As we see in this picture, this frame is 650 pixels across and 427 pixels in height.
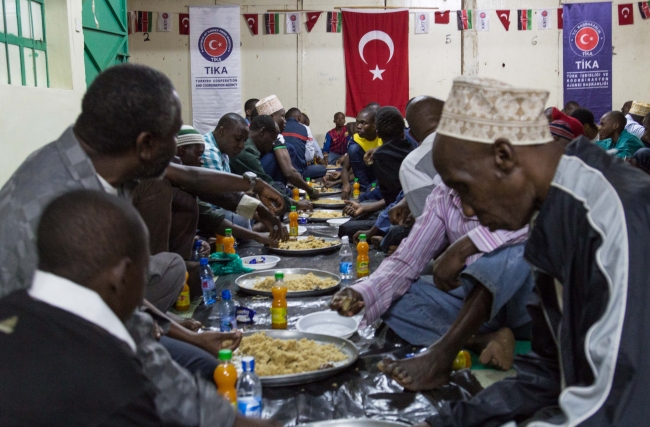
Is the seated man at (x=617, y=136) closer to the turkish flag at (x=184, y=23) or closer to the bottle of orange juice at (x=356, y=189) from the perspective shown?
the bottle of orange juice at (x=356, y=189)

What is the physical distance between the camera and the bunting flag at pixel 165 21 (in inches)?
478

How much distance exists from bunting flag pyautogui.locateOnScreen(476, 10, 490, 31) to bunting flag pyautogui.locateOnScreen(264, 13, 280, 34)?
3.96 metres

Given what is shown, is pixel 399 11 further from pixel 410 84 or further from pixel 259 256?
pixel 259 256

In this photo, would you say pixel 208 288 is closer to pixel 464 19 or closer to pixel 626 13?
pixel 464 19

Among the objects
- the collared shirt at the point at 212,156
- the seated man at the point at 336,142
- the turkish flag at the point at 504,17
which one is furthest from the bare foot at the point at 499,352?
the turkish flag at the point at 504,17

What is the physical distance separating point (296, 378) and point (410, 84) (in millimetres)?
10725

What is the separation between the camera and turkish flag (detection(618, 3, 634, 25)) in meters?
11.8

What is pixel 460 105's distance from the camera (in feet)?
4.82

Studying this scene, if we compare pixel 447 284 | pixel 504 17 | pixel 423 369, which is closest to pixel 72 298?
pixel 423 369

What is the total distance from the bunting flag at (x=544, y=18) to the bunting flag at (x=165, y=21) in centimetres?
725

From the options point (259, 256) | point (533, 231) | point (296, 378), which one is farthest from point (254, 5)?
point (533, 231)

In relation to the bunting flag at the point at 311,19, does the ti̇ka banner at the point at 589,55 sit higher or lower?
lower

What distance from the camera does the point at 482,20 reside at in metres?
12.1

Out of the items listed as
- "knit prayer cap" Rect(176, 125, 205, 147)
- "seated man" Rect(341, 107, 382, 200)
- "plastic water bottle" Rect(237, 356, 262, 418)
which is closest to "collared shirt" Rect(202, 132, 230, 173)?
"knit prayer cap" Rect(176, 125, 205, 147)
